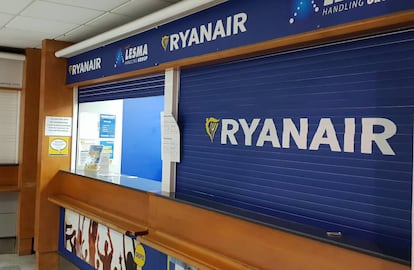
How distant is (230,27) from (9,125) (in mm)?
4858

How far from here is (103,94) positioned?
518 centimetres

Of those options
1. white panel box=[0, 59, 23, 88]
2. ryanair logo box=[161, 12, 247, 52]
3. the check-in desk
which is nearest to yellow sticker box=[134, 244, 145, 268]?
the check-in desk

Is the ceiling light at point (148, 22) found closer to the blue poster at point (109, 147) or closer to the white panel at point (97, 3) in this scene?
the white panel at point (97, 3)

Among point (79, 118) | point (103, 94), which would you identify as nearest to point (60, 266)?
point (79, 118)

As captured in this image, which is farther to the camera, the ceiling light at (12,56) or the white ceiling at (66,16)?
the ceiling light at (12,56)

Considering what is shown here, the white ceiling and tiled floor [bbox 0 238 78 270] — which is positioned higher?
the white ceiling

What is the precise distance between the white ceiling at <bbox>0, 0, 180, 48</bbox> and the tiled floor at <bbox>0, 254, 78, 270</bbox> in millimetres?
2737

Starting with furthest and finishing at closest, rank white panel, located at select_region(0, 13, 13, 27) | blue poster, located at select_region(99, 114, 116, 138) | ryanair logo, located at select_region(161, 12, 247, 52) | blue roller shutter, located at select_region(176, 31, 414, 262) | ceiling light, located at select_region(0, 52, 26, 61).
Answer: ceiling light, located at select_region(0, 52, 26, 61), blue poster, located at select_region(99, 114, 116, 138), white panel, located at select_region(0, 13, 13, 27), ryanair logo, located at select_region(161, 12, 247, 52), blue roller shutter, located at select_region(176, 31, 414, 262)

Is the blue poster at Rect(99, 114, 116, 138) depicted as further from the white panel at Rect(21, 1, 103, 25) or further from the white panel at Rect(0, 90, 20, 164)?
the white panel at Rect(0, 90, 20, 164)

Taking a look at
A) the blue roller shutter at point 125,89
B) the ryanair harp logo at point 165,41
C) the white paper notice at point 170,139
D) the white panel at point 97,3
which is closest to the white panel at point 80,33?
the blue roller shutter at point 125,89

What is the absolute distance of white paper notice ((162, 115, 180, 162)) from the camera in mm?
3707

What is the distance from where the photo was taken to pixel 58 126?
221 inches

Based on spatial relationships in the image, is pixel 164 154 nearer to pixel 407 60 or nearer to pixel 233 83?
pixel 233 83

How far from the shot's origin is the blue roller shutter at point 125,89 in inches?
164
